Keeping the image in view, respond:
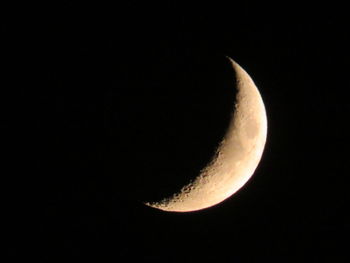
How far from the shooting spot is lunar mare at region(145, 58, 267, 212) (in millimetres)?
3631

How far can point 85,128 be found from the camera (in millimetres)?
3537

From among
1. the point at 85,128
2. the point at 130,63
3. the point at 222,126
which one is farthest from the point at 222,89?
the point at 85,128

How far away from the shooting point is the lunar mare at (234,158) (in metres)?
3.63

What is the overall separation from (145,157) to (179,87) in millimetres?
619

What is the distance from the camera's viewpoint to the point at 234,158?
3709mm

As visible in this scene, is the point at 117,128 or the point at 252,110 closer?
the point at 117,128

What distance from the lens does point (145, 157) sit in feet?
11.1

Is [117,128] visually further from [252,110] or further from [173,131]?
[252,110]

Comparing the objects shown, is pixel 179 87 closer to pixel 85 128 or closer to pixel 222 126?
pixel 222 126

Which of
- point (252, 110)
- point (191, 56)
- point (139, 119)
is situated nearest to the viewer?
point (139, 119)

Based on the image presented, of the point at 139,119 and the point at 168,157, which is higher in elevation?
the point at 139,119

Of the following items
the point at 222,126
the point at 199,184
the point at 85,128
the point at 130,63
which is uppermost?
the point at 130,63

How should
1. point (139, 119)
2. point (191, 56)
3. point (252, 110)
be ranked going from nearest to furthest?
point (139, 119)
point (191, 56)
point (252, 110)

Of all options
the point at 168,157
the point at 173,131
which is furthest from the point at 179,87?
the point at 168,157
